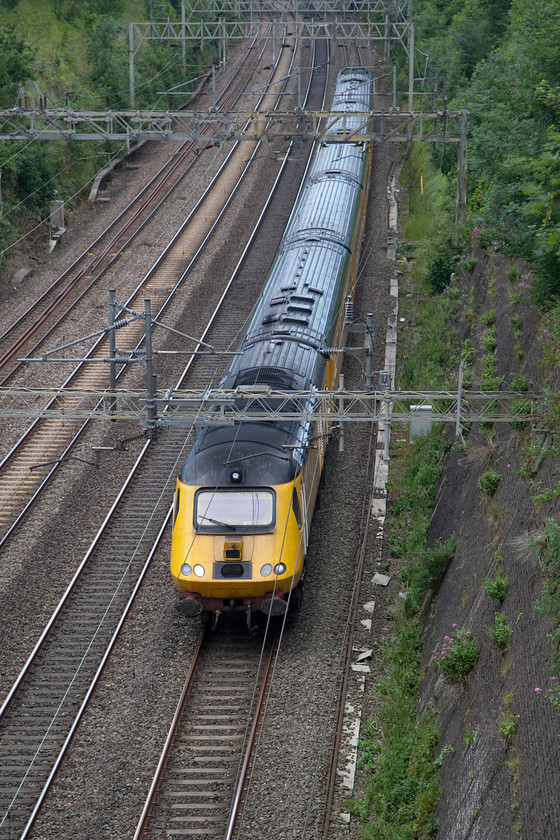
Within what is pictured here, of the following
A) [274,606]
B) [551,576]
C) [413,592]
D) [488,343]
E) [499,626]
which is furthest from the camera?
[488,343]

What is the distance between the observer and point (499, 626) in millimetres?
13820

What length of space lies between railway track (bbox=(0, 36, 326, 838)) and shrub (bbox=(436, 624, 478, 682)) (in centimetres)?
573

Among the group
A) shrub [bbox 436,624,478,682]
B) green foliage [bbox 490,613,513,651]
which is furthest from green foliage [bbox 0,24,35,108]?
green foliage [bbox 490,613,513,651]

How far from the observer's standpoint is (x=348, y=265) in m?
26.8

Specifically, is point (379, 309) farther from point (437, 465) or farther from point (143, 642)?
point (143, 642)

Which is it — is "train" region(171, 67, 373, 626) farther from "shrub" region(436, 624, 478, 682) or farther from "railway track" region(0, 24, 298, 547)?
"shrub" region(436, 624, 478, 682)

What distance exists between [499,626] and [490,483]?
384 cm

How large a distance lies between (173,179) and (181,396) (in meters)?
26.4

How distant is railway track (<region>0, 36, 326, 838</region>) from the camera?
1452cm

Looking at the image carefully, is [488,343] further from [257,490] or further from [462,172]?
[462,172]

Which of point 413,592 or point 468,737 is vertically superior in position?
point 468,737

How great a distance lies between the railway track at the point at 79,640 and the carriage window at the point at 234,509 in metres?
2.84

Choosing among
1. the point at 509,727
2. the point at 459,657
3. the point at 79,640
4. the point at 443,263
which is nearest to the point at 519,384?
the point at 459,657

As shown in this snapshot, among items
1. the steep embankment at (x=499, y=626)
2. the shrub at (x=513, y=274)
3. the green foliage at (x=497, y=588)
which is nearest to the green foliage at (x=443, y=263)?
the shrub at (x=513, y=274)
